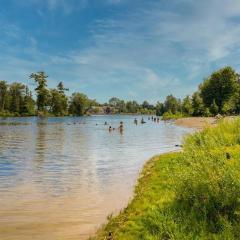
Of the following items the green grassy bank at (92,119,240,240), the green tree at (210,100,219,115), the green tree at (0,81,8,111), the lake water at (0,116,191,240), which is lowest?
the lake water at (0,116,191,240)

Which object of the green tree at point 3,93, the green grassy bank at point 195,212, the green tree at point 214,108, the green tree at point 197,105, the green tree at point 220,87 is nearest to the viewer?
the green grassy bank at point 195,212

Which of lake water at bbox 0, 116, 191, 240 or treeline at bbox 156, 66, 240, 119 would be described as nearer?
lake water at bbox 0, 116, 191, 240

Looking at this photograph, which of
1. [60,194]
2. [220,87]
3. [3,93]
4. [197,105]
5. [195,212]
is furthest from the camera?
[3,93]

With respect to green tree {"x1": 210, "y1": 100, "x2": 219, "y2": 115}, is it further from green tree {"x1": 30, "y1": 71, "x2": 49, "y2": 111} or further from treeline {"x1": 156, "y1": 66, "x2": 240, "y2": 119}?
green tree {"x1": 30, "y1": 71, "x2": 49, "y2": 111}

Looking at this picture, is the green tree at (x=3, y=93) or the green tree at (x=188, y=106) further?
the green tree at (x=3, y=93)

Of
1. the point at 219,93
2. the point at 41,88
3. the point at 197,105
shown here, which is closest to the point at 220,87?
the point at 219,93

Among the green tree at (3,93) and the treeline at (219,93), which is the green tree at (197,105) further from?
the green tree at (3,93)

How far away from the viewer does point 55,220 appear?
480 inches

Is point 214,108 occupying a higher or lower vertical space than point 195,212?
higher

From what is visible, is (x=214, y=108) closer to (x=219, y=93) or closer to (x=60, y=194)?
(x=219, y=93)

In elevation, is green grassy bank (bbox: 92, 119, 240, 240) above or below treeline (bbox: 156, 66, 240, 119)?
below

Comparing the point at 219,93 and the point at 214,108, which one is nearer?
the point at 214,108

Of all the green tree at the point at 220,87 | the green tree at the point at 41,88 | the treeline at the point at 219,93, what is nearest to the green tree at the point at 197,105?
the treeline at the point at 219,93

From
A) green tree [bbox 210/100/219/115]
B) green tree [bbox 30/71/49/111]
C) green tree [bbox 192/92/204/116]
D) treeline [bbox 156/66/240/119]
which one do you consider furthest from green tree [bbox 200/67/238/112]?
green tree [bbox 30/71/49/111]
